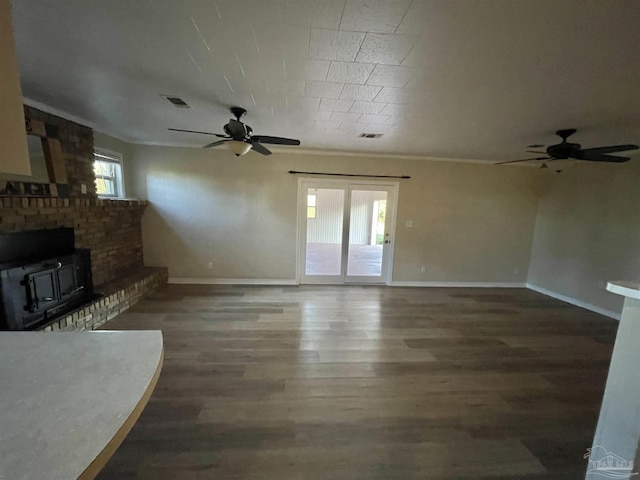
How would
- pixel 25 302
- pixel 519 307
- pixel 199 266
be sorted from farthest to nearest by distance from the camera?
1. pixel 199 266
2. pixel 519 307
3. pixel 25 302

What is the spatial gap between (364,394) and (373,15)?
263 centimetres

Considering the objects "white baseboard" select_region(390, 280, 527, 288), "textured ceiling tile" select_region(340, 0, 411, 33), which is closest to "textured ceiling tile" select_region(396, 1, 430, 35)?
"textured ceiling tile" select_region(340, 0, 411, 33)

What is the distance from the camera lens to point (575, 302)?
181 inches

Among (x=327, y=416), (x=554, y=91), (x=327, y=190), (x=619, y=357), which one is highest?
(x=554, y=91)

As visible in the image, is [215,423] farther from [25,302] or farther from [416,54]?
[416,54]

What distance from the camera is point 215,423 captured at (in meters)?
1.85

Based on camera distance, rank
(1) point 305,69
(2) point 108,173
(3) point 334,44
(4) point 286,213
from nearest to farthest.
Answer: (3) point 334,44 < (1) point 305,69 < (2) point 108,173 < (4) point 286,213

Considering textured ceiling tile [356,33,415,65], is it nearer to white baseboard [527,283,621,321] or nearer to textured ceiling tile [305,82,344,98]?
textured ceiling tile [305,82,344,98]

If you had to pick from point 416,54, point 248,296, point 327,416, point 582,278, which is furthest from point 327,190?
point 582,278

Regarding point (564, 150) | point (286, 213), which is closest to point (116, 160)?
point (286, 213)

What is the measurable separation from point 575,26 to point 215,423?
326cm

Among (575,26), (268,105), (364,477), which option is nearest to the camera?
(575,26)

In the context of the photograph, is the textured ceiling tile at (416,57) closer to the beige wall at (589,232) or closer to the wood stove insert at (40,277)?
the wood stove insert at (40,277)

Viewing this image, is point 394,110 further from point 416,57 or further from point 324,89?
point 416,57
